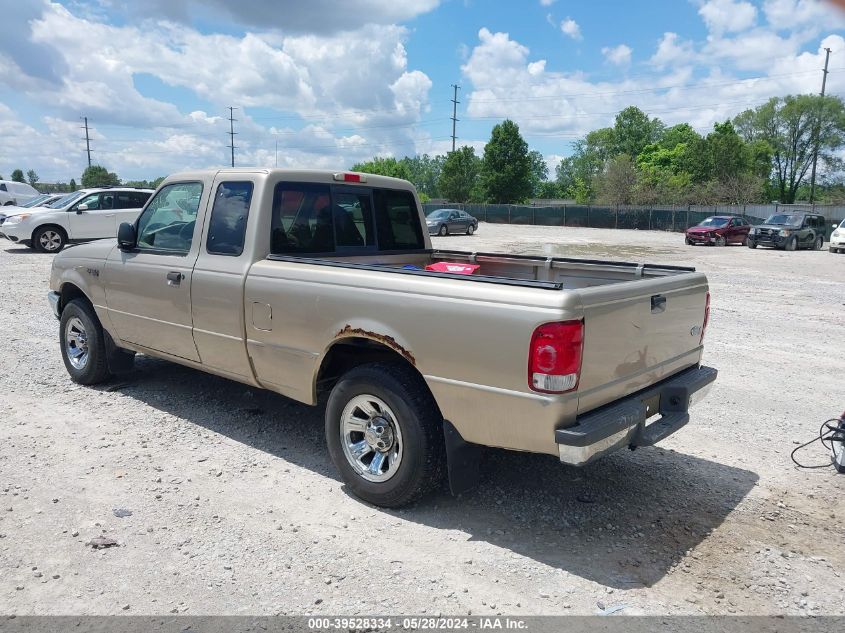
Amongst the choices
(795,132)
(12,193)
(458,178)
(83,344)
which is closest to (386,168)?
(458,178)

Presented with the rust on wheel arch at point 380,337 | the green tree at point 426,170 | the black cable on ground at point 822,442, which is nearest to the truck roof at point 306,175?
the rust on wheel arch at point 380,337

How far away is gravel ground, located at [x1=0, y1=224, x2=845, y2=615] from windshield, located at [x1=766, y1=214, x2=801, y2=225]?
27966mm

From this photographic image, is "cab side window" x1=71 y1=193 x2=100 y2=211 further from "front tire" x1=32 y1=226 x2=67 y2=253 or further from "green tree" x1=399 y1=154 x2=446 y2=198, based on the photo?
"green tree" x1=399 y1=154 x2=446 y2=198

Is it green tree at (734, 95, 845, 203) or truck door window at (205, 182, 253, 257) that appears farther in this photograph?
green tree at (734, 95, 845, 203)

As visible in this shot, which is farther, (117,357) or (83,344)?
(83,344)

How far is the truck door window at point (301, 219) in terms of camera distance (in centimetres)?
472

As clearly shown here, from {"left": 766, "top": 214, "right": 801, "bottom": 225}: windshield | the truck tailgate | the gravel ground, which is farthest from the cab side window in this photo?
{"left": 766, "top": 214, "right": 801, "bottom": 225}: windshield

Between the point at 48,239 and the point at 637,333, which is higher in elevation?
the point at 637,333

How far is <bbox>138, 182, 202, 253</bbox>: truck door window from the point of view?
16.9 ft

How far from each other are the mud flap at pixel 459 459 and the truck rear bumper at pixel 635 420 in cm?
62

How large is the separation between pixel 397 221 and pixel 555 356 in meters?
2.92

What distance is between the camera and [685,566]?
135 inches

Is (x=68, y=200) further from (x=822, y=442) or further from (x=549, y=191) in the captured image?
Result: (x=549, y=191)

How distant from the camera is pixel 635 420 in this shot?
11.4 ft
